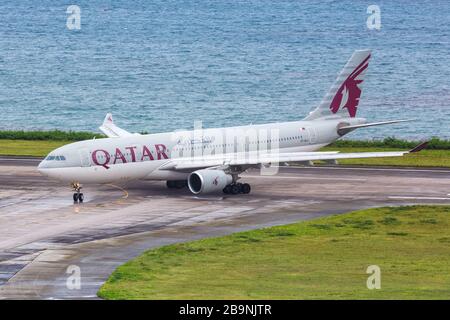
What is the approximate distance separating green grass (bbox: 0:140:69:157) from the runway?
593cm

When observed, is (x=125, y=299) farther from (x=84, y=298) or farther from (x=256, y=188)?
(x=256, y=188)

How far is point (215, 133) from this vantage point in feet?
261

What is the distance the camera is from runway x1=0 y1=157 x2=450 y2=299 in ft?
171

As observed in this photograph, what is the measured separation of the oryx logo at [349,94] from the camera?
3378 inches

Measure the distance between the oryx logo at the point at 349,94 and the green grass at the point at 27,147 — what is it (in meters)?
27.0

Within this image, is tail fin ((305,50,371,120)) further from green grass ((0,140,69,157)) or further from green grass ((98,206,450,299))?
green grass ((0,140,69,157))

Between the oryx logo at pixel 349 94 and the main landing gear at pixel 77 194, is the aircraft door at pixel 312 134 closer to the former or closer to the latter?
the oryx logo at pixel 349 94

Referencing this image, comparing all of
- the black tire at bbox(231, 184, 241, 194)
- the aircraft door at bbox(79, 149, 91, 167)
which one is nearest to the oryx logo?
the black tire at bbox(231, 184, 241, 194)

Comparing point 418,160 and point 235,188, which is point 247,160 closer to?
point 235,188

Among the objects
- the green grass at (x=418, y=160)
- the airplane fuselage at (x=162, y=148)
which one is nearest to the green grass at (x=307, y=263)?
the airplane fuselage at (x=162, y=148)

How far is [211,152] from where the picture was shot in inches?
3105

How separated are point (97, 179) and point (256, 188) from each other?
12.3m
